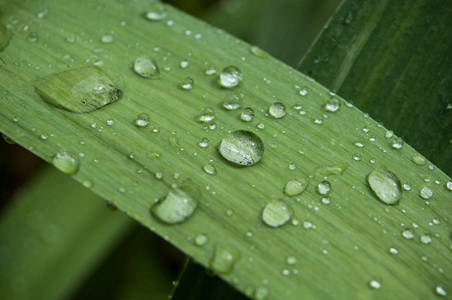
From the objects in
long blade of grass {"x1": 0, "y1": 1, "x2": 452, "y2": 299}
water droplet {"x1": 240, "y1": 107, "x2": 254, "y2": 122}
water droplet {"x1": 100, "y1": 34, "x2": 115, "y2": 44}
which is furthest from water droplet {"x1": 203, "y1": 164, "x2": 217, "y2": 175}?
water droplet {"x1": 100, "y1": 34, "x2": 115, "y2": 44}

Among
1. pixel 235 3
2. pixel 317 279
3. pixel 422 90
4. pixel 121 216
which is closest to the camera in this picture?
pixel 317 279

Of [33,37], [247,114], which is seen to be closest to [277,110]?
[247,114]

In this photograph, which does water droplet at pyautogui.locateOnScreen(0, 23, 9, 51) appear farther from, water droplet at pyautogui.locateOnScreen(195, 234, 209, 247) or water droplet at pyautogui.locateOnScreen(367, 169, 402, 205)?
water droplet at pyautogui.locateOnScreen(367, 169, 402, 205)

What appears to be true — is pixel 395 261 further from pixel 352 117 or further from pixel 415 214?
pixel 352 117

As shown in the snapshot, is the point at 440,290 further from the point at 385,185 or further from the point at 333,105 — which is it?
the point at 333,105

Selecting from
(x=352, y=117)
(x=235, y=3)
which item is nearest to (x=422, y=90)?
(x=352, y=117)

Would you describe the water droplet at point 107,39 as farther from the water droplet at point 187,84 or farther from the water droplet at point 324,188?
the water droplet at point 324,188
